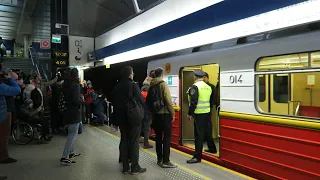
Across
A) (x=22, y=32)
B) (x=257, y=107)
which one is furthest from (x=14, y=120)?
(x=22, y=32)

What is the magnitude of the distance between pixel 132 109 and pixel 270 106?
A: 95.0 inches

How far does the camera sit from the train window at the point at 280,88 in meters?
4.62

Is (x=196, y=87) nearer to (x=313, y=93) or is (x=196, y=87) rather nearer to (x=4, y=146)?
(x=313, y=93)

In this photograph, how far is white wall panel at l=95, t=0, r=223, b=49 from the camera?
5660 millimetres

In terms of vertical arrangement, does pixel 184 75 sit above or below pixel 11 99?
above

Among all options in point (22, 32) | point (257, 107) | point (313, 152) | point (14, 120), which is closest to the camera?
point (313, 152)

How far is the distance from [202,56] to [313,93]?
6.42ft

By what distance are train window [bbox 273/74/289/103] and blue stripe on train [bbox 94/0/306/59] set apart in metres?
1.25

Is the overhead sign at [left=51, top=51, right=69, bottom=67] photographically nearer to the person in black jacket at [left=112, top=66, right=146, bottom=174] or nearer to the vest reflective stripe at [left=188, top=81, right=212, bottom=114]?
the person in black jacket at [left=112, top=66, right=146, bottom=174]

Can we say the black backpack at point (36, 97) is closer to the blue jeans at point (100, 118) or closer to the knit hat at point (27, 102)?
the knit hat at point (27, 102)

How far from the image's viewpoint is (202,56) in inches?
198

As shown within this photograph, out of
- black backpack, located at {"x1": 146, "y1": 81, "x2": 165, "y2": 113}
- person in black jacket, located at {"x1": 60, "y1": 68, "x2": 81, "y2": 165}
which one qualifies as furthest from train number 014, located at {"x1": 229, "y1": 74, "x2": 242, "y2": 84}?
person in black jacket, located at {"x1": 60, "y1": 68, "x2": 81, "y2": 165}

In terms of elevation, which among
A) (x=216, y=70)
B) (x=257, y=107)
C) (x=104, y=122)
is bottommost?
(x=104, y=122)

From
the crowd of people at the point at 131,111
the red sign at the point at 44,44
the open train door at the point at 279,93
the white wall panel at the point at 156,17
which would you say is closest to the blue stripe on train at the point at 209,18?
the white wall panel at the point at 156,17
